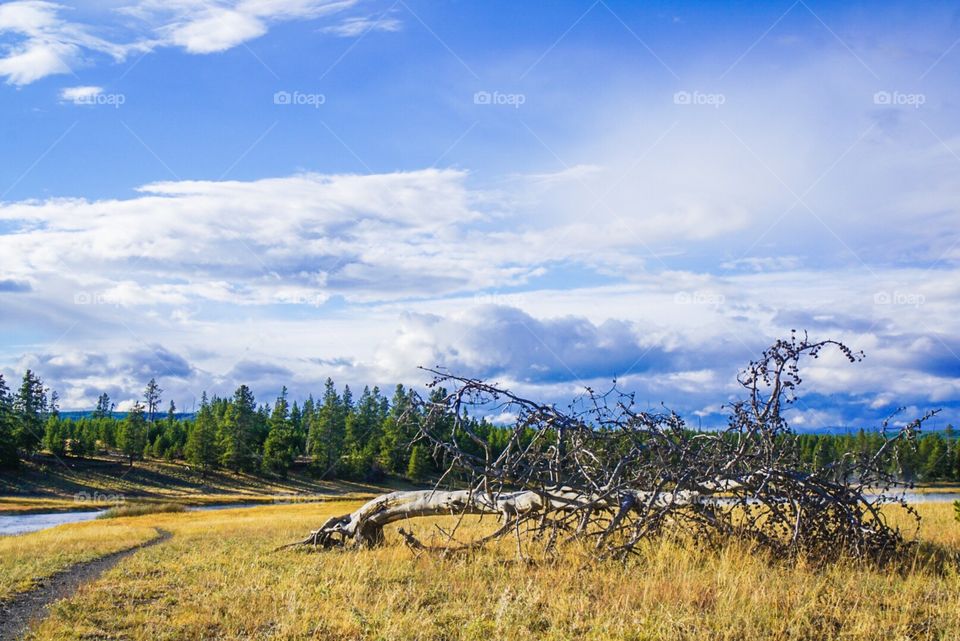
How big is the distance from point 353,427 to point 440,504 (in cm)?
8919

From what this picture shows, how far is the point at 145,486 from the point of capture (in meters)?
85.9

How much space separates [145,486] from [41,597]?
83058 millimetres

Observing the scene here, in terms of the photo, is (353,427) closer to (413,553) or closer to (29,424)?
(29,424)

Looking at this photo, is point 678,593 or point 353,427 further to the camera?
point 353,427

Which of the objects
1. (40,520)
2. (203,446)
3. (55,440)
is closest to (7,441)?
(55,440)

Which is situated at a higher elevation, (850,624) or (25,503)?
(850,624)

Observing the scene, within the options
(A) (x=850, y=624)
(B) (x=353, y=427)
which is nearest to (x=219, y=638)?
(A) (x=850, y=624)

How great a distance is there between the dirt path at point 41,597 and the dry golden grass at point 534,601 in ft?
1.40

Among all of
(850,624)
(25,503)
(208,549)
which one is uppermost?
(850,624)

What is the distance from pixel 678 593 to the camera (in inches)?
324

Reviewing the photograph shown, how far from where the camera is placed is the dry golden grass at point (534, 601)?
7191 mm

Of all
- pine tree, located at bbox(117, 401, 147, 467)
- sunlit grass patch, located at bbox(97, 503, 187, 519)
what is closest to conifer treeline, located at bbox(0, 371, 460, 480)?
pine tree, located at bbox(117, 401, 147, 467)

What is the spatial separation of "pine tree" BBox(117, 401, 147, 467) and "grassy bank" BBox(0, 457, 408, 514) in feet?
6.27

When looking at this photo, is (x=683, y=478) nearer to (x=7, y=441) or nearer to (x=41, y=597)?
(x=41, y=597)
